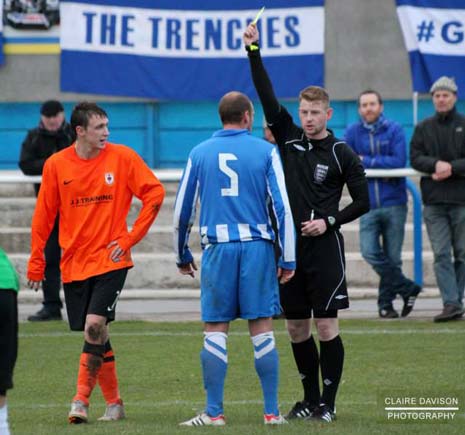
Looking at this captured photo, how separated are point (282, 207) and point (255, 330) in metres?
0.73

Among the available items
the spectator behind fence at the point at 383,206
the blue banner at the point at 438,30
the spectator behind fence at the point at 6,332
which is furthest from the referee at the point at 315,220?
the blue banner at the point at 438,30

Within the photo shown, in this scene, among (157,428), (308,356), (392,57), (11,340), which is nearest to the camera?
(11,340)

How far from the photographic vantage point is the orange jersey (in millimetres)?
8633

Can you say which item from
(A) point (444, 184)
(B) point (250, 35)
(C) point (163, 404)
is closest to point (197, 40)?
(A) point (444, 184)

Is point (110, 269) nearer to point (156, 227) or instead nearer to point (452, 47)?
point (156, 227)

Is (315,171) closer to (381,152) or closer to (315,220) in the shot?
(315,220)

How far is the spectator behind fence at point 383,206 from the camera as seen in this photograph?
13594 millimetres

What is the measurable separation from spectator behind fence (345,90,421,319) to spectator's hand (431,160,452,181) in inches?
27.7

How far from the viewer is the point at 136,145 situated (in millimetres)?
18750

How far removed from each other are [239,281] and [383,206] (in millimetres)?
5878

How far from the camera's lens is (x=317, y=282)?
8.38 m

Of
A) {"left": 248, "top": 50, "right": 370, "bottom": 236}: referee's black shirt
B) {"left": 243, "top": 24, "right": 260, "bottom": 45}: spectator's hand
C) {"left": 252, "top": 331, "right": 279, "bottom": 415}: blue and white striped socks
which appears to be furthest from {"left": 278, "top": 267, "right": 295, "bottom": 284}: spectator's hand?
{"left": 243, "top": 24, "right": 260, "bottom": 45}: spectator's hand

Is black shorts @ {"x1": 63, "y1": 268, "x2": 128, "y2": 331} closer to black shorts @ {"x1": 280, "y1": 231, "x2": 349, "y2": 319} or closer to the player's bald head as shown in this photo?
black shorts @ {"x1": 280, "y1": 231, "x2": 349, "y2": 319}

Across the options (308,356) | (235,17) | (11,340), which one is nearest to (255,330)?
(308,356)
